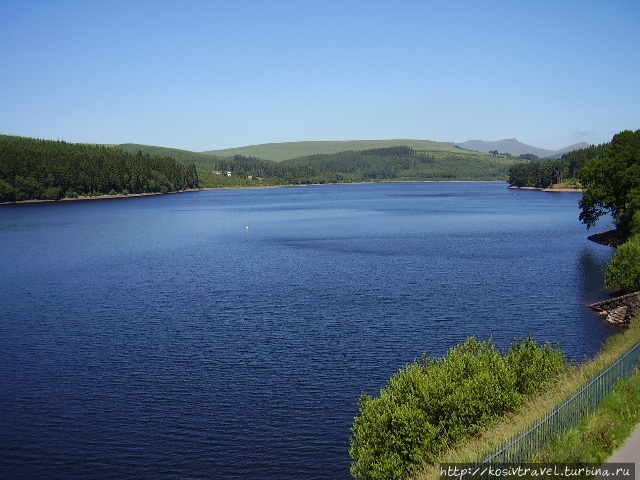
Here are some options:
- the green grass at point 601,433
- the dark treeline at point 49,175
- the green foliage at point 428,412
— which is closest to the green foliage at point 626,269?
the green foliage at point 428,412

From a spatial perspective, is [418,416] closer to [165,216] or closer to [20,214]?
[165,216]

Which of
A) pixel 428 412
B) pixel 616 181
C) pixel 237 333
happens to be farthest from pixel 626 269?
pixel 616 181

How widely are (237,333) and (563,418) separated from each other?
27.6 metres

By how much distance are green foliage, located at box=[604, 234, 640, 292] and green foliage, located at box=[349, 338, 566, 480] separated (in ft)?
90.9

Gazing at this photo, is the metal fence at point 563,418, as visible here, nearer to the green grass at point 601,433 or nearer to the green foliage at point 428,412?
the green grass at point 601,433

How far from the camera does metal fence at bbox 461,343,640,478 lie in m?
13.8

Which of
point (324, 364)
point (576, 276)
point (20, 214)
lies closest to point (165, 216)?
point (20, 214)

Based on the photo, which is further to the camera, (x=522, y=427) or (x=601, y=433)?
(x=522, y=427)

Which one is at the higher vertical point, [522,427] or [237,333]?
[522,427]

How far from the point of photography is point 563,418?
607 inches

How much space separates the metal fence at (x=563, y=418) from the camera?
13837mm

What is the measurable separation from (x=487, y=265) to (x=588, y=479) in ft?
174

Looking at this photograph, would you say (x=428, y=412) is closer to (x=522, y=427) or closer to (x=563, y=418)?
(x=522, y=427)

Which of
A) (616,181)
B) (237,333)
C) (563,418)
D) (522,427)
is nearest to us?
(563,418)
